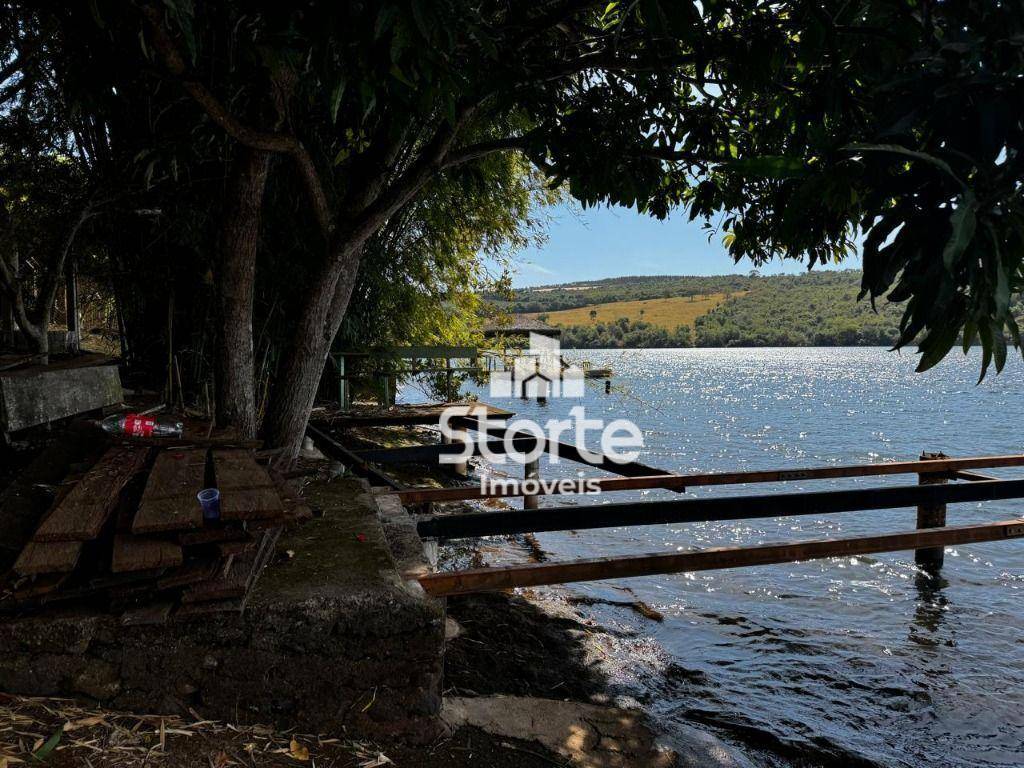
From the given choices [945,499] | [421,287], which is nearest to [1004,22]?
[945,499]

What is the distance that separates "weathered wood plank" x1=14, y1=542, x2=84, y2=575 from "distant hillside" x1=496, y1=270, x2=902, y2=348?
75.4 metres

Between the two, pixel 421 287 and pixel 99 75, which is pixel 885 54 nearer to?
pixel 99 75

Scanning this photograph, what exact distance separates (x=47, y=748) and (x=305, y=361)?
9.80ft

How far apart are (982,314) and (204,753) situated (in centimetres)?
265

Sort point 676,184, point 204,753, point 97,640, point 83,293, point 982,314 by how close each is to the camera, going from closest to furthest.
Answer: point 982,314 → point 204,753 → point 97,640 → point 676,184 → point 83,293

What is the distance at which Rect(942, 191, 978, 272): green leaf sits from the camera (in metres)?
1.64

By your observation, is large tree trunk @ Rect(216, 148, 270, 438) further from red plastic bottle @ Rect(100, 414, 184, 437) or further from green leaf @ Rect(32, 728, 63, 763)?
green leaf @ Rect(32, 728, 63, 763)

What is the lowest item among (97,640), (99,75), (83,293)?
(97,640)

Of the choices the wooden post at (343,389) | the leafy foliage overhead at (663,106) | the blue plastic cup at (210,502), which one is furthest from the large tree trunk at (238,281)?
the wooden post at (343,389)

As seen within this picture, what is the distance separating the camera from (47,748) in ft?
6.61

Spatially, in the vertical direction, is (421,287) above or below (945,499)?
above

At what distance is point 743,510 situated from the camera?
4.05m

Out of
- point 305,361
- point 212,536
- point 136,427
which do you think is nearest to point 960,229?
point 212,536

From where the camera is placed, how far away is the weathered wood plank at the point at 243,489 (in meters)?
2.44
